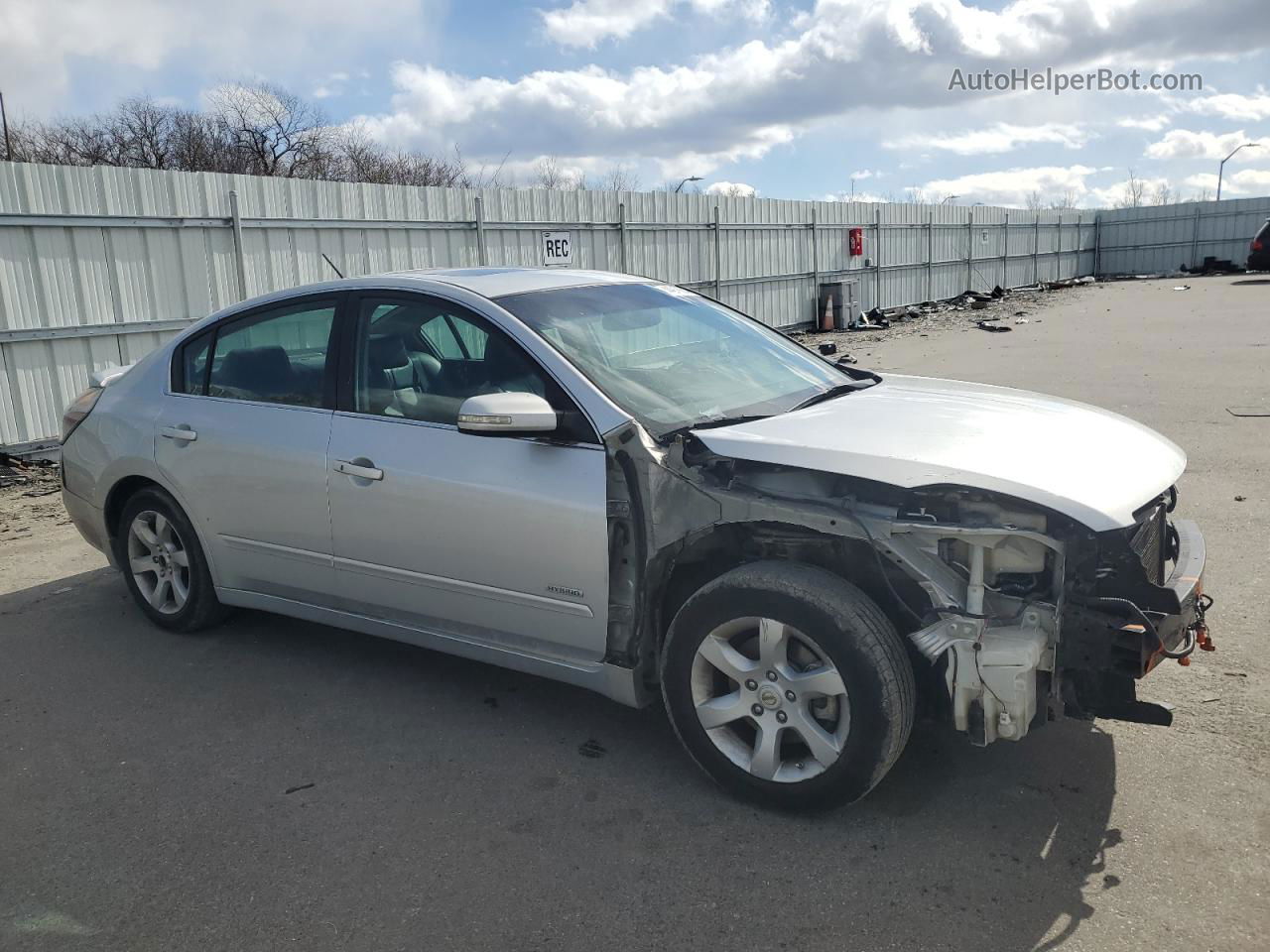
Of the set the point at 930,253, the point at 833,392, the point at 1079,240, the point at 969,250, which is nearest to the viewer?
the point at 833,392

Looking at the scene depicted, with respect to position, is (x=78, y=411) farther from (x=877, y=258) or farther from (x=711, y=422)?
(x=877, y=258)

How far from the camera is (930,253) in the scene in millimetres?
27594

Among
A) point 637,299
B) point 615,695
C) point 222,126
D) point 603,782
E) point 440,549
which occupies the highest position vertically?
point 222,126

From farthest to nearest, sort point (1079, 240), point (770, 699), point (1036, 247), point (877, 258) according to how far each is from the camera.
Result: 1. point (1079, 240)
2. point (1036, 247)
3. point (877, 258)
4. point (770, 699)

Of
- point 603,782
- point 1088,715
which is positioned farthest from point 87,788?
point 1088,715

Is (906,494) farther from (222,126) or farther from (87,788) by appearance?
(222,126)

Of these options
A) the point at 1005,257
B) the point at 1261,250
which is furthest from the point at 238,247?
the point at 1261,250

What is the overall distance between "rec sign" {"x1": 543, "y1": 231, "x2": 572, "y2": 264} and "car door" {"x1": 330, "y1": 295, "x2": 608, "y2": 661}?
10.7m

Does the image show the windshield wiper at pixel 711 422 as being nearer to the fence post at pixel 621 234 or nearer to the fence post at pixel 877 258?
the fence post at pixel 621 234

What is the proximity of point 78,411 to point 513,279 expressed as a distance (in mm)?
2570

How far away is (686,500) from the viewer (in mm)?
3281

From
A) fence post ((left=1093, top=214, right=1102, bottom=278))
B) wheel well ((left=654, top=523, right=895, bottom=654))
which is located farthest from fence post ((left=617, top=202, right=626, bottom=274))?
fence post ((left=1093, top=214, right=1102, bottom=278))

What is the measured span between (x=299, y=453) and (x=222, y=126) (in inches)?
1565

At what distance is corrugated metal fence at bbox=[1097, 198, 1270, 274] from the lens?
142ft
